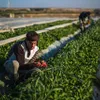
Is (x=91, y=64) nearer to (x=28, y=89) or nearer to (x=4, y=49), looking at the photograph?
(x=4, y=49)

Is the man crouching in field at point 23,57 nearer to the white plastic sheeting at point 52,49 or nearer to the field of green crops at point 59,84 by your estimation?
the field of green crops at point 59,84

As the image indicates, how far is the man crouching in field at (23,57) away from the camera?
709cm

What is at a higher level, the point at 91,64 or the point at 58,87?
the point at 58,87

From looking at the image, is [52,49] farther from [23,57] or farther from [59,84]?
[59,84]

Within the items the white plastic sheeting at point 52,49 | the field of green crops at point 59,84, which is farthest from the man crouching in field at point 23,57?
the white plastic sheeting at point 52,49

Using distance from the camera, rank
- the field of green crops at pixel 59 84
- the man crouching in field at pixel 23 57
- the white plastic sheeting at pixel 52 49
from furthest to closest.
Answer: the white plastic sheeting at pixel 52 49
the man crouching in field at pixel 23 57
the field of green crops at pixel 59 84

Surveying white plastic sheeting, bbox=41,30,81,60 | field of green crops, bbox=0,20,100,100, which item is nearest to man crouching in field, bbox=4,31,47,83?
field of green crops, bbox=0,20,100,100

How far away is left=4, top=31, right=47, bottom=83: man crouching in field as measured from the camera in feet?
23.2

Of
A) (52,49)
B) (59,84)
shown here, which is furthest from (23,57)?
(52,49)

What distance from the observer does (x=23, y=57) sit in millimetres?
7281

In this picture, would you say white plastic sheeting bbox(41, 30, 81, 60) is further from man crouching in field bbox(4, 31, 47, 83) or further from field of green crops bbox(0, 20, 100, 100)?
man crouching in field bbox(4, 31, 47, 83)

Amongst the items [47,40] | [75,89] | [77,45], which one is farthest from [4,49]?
[75,89]

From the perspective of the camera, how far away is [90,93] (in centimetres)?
710

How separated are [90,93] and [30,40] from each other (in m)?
1.92
